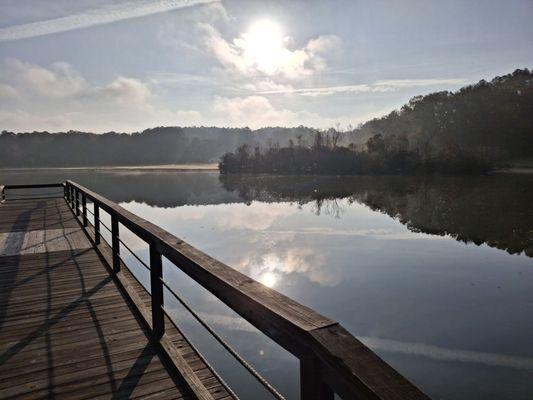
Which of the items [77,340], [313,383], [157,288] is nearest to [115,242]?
[77,340]

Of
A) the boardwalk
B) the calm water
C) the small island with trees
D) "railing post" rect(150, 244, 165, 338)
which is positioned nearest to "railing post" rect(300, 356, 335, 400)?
the boardwalk

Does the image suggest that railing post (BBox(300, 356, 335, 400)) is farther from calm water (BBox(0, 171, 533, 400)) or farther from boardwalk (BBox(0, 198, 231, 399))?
calm water (BBox(0, 171, 533, 400))

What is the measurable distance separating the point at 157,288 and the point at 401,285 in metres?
10.8

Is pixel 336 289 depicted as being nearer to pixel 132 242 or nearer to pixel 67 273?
pixel 67 273

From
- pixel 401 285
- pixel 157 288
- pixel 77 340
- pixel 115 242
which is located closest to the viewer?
pixel 157 288

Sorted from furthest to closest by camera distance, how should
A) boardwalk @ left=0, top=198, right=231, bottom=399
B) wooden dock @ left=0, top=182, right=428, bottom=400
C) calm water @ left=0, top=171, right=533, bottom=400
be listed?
calm water @ left=0, top=171, right=533, bottom=400 < boardwalk @ left=0, top=198, right=231, bottom=399 < wooden dock @ left=0, top=182, right=428, bottom=400

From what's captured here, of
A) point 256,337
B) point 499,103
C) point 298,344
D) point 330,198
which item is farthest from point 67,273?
point 499,103

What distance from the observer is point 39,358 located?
11.8ft

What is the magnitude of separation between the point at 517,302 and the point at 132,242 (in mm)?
15502

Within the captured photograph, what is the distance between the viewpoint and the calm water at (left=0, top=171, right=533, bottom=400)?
7.89 meters

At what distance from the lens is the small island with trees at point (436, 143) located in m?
70.1

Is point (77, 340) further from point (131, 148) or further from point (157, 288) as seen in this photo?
point (131, 148)

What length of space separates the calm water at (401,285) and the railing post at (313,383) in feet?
20.0

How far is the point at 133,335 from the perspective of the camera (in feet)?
13.4
